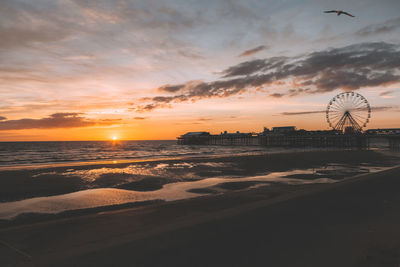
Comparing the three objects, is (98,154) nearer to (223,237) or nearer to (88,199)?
(88,199)

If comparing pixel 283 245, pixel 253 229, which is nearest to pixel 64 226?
pixel 253 229

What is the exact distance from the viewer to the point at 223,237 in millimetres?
5629

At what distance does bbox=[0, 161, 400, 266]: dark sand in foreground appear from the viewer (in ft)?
15.0

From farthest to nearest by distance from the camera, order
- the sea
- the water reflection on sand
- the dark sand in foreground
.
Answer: the sea, the water reflection on sand, the dark sand in foreground

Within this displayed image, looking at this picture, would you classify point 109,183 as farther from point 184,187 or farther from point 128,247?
point 128,247

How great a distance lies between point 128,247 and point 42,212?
576 cm

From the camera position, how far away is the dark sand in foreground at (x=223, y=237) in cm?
456

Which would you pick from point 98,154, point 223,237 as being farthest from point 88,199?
point 98,154

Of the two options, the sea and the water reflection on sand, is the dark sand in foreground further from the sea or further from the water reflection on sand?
the sea

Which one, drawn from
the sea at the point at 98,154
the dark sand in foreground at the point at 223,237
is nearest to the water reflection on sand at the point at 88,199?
the dark sand in foreground at the point at 223,237

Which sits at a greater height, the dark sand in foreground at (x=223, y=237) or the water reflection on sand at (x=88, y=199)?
the dark sand in foreground at (x=223, y=237)

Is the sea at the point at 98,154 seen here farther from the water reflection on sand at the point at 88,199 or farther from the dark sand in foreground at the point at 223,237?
the dark sand in foreground at the point at 223,237

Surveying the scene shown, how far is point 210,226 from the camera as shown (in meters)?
6.41

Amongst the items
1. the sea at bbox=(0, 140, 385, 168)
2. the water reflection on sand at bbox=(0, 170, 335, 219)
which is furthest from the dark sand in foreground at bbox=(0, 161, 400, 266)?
the sea at bbox=(0, 140, 385, 168)
